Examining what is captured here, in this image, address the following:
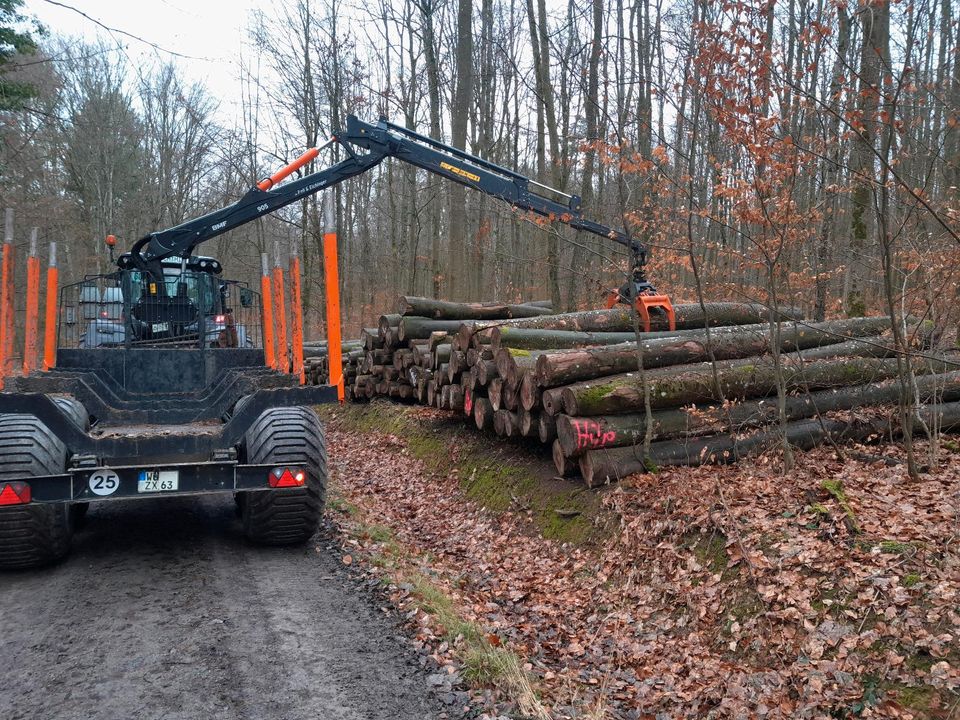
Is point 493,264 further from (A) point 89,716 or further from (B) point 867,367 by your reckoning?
(A) point 89,716

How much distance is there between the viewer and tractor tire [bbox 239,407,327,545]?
6.78 meters

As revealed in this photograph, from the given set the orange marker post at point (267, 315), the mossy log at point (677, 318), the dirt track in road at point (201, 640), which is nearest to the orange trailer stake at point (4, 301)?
the dirt track in road at point (201, 640)

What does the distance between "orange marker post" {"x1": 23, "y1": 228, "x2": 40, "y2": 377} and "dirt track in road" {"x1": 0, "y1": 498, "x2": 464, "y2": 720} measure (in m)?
2.00

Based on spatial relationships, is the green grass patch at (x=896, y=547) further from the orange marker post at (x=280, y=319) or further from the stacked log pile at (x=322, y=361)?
the stacked log pile at (x=322, y=361)

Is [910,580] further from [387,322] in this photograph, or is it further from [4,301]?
[387,322]

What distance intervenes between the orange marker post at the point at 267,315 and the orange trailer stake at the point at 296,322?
2.84 ft

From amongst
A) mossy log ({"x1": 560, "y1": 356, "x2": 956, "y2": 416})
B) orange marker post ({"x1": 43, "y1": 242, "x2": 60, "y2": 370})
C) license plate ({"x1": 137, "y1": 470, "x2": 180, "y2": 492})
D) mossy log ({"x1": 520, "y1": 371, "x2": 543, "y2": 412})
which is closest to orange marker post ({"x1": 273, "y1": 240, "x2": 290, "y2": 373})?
license plate ({"x1": 137, "y1": 470, "x2": 180, "y2": 492})

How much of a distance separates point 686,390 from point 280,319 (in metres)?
4.83

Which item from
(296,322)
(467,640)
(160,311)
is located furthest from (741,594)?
(160,311)

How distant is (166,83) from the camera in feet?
115

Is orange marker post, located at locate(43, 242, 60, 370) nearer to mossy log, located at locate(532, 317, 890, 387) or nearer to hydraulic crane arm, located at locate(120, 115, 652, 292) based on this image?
hydraulic crane arm, located at locate(120, 115, 652, 292)

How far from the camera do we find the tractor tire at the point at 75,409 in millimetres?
6934

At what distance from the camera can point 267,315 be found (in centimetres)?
964

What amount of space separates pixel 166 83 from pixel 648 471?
3531 cm
